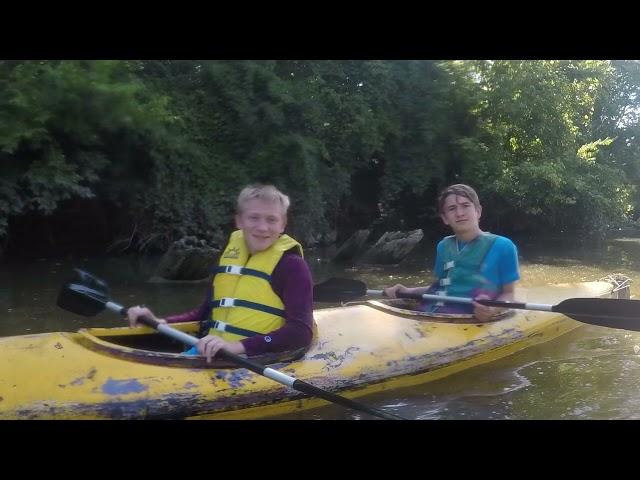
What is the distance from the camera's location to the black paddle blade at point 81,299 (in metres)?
3.47

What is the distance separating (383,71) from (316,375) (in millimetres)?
9904

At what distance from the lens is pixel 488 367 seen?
13.6 feet

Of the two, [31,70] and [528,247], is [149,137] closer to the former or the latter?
[31,70]

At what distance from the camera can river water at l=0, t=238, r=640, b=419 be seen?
137 inches

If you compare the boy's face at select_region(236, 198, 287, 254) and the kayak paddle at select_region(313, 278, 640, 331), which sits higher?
the boy's face at select_region(236, 198, 287, 254)

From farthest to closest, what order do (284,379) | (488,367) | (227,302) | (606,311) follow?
(488,367), (606,311), (227,302), (284,379)

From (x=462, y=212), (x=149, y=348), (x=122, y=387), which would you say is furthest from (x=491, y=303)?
(x=122, y=387)

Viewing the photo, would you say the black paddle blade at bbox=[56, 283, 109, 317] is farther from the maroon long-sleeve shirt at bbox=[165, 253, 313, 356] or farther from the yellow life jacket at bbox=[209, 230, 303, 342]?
the maroon long-sleeve shirt at bbox=[165, 253, 313, 356]

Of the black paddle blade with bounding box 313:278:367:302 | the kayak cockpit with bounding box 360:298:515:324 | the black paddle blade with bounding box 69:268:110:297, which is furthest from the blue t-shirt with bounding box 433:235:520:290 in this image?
the black paddle blade with bounding box 69:268:110:297

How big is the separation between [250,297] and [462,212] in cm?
169

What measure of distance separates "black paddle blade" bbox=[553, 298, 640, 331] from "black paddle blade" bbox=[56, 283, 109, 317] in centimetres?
273

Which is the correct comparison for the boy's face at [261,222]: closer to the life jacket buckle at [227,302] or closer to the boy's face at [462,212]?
the life jacket buckle at [227,302]

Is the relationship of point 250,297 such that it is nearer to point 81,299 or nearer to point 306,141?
point 81,299
